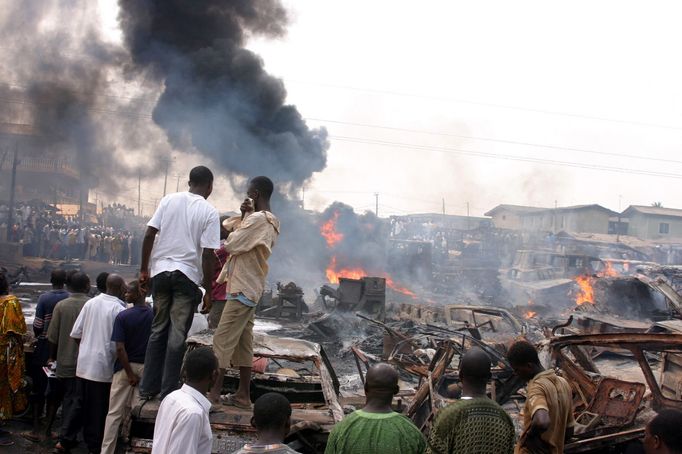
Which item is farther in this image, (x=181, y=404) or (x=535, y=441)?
(x=535, y=441)

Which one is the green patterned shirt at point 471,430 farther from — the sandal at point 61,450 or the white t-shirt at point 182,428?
the sandal at point 61,450

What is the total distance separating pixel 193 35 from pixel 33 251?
43.2 ft

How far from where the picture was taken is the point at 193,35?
A: 27969mm

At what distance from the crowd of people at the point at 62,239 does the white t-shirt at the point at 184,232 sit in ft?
75.4

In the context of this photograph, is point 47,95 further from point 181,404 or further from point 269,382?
point 181,404

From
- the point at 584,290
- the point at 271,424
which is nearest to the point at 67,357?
the point at 271,424

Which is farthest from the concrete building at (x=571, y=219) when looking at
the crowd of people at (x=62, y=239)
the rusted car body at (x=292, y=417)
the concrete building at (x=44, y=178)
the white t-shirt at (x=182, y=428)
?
the white t-shirt at (x=182, y=428)

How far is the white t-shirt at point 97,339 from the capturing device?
15.9 ft

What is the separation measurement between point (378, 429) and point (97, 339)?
3.33 meters

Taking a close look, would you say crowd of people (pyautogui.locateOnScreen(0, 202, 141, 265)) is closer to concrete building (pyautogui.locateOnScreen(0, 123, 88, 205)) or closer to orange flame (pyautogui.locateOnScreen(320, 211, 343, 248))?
concrete building (pyautogui.locateOnScreen(0, 123, 88, 205))

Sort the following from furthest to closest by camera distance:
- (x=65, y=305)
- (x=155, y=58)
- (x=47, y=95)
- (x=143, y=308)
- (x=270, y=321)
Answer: (x=155, y=58)
(x=47, y=95)
(x=270, y=321)
(x=65, y=305)
(x=143, y=308)

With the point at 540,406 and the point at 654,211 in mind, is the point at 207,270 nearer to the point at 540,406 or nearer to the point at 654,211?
the point at 540,406

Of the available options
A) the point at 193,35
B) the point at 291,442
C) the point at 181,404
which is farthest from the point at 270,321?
the point at 193,35

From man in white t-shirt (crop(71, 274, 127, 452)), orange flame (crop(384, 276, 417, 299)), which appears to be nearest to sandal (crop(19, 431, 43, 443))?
man in white t-shirt (crop(71, 274, 127, 452))
